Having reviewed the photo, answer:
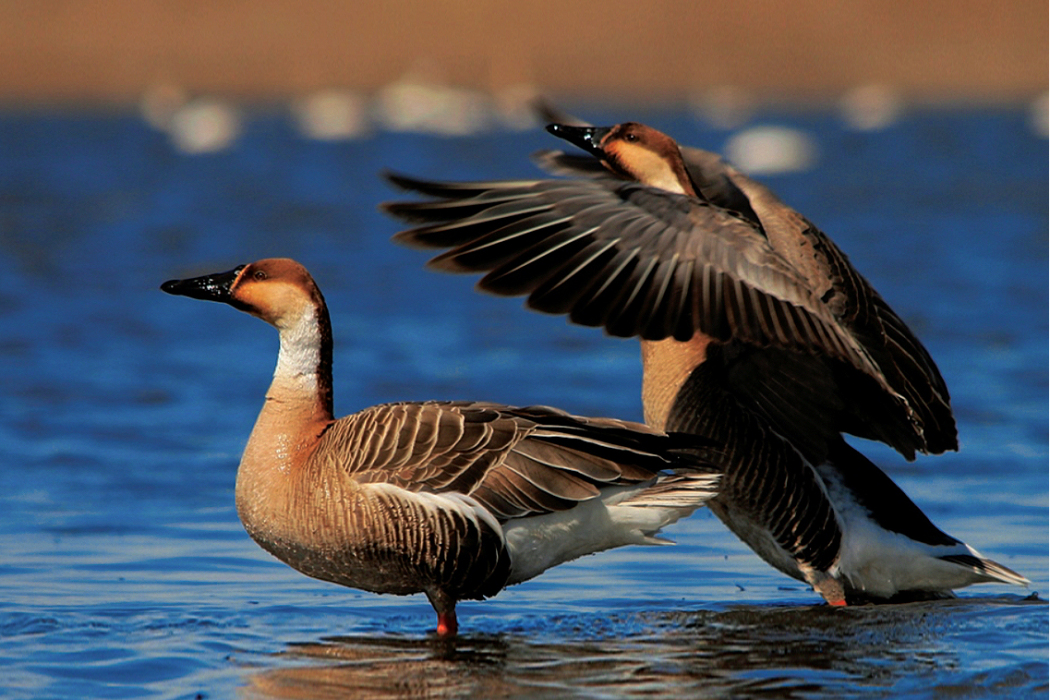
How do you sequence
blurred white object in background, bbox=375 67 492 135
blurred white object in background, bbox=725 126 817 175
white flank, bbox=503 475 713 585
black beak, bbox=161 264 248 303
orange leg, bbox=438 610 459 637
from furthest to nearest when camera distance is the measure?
blurred white object in background, bbox=375 67 492 135 < blurred white object in background, bbox=725 126 817 175 < black beak, bbox=161 264 248 303 < orange leg, bbox=438 610 459 637 < white flank, bbox=503 475 713 585

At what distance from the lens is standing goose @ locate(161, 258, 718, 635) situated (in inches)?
221

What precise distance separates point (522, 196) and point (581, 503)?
4.35ft

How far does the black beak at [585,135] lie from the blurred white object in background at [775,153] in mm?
22917

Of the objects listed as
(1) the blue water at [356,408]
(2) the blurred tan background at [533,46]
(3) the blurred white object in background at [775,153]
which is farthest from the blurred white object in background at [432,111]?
(1) the blue water at [356,408]

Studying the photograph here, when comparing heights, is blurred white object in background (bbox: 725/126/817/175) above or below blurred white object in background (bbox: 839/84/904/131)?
below

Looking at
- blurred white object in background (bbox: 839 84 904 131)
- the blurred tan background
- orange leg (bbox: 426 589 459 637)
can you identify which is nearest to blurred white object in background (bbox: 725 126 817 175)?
blurred white object in background (bbox: 839 84 904 131)

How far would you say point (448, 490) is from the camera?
5.63 m

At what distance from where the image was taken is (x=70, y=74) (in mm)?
50844

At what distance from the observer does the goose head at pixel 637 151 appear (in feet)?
20.5

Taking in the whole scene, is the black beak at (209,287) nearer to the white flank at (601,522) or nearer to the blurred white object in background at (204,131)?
the white flank at (601,522)

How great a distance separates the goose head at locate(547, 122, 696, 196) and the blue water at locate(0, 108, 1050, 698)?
1859mm

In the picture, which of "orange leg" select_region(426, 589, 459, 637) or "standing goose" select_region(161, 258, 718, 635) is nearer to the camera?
"standing goose" select_region(161, 258, 718, 635)

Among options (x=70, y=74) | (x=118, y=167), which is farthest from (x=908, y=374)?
(x=70, y=74)

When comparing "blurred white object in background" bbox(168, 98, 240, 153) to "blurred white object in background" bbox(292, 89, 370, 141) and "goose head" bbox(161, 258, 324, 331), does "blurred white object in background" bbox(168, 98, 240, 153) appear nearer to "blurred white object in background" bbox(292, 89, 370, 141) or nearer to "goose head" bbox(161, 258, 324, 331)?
"blurred white object in background" bbox(292, 89, 370, 141)
